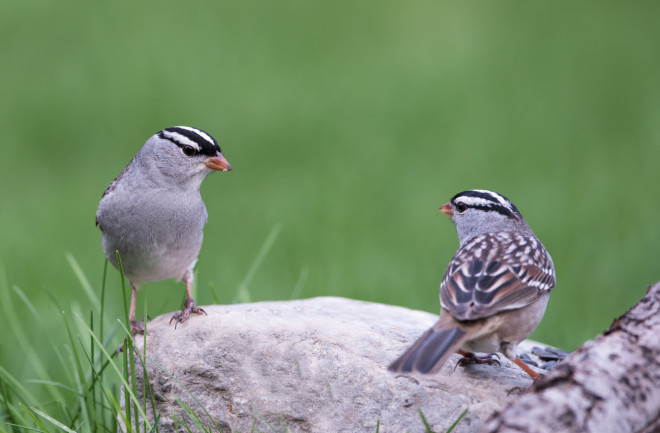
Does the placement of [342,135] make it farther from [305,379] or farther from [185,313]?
[305,379]

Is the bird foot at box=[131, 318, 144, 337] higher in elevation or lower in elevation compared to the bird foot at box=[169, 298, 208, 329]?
lower

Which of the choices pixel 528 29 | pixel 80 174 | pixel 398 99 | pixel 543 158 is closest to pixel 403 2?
pixel 528 29

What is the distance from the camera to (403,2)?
1473 cm

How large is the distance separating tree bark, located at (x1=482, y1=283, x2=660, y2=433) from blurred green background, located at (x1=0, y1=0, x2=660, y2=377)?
3.35 meters

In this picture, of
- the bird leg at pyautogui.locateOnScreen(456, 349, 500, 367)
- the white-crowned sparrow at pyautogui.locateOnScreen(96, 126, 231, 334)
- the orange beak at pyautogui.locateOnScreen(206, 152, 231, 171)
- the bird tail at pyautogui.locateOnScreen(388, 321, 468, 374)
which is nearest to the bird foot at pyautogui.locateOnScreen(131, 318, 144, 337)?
the white-crowned sparrow at pyautogui.locateOnScreen(96, 126, 231, 334)

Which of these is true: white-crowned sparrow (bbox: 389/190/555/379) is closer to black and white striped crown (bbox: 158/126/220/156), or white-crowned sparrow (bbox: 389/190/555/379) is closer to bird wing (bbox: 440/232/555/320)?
bird wing (bbox: 440/232/555/320)

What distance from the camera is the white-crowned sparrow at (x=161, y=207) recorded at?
460 cm

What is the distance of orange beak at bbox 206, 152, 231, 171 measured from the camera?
186 inches

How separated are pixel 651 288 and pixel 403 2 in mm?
11908

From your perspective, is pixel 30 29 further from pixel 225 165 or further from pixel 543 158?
pixel 225 165

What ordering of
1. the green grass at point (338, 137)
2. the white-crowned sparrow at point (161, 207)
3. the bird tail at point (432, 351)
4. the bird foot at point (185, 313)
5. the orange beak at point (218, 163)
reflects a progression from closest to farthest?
1. the bird tail at point (432, 351)
2. the bird foot at point (185, 313)
3. the white-crowned sparrow at point (161, 207)
4. the orange beak at point (218, 163)
5. the green grass at point (338, 137)

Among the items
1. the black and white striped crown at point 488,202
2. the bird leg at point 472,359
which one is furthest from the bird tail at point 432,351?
the black and white striped crown at point 488,202

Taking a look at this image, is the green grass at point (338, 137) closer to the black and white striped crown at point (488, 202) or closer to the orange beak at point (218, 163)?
the orange beak at point (218, 163)

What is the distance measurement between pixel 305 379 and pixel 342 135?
6.95 meters
